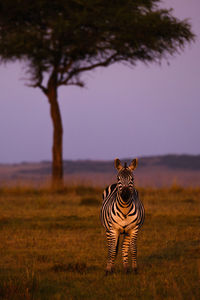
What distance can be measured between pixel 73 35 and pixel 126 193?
64.6ft

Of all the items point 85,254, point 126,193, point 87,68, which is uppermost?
point 87,68

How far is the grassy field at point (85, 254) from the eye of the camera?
6.96m

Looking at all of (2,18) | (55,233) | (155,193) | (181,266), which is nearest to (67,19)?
(2,18)

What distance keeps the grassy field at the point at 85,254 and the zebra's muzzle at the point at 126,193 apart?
1.21 meters

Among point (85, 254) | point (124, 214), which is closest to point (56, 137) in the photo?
point (85, 254)

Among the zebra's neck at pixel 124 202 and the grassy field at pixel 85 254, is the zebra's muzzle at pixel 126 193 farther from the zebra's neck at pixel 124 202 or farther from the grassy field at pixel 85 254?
the grassy field at pixel 85 254

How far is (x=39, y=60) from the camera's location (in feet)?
88.5

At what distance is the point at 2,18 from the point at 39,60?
114 inches

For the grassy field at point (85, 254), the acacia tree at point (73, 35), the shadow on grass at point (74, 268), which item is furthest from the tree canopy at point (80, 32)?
the shadow on grass at point (74, 268)

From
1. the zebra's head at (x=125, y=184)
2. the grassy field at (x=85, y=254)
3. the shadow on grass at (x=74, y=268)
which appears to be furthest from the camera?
the shadow on grass at (x=74, y=268)

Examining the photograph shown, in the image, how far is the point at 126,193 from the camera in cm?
733

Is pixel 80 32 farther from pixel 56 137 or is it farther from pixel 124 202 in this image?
pixel 124 202

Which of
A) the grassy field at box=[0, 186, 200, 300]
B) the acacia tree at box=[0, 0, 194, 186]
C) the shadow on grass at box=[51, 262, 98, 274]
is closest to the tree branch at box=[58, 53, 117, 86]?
the acacia tree at box=[0, 0, 194, 186]

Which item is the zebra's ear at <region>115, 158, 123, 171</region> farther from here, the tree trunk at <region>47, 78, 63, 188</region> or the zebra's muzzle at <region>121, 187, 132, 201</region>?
the tree trunk at <region>47, 78, 63, 188</region>
